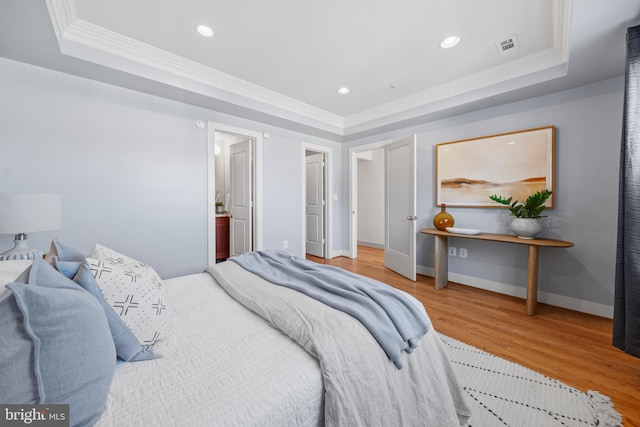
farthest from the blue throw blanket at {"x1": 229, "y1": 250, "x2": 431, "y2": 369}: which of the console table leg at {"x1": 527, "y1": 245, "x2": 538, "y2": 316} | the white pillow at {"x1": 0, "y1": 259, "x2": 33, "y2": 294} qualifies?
the console table leg at {"x1": 527, "y1": 245, "x2": 538, "y2": 316}

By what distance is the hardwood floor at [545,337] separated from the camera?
160 centimetres

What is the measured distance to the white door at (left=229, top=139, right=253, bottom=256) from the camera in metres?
3.85

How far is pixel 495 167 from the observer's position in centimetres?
310

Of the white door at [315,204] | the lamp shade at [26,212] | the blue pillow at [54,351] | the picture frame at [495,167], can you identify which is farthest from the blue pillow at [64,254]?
the white door at [315,204]

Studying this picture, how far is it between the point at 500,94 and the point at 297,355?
134 inches

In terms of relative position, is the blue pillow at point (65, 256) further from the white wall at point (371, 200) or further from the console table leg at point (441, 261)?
the white wall at point (371, 200)

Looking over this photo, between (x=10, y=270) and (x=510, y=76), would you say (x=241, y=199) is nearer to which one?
(x=10, y=270)

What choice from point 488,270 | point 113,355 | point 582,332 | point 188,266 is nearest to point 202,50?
point 188,266

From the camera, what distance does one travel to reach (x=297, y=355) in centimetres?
94

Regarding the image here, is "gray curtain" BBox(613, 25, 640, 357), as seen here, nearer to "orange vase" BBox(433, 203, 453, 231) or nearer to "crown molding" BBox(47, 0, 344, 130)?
"orange vase" BBox(433, 203, 453, 231)

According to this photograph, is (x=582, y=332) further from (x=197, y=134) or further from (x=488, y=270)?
(x=197, y=134)

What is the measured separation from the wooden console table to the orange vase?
0.09 m

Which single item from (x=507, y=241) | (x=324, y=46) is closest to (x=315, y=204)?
(x=324, y=46)

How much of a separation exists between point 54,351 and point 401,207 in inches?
151
